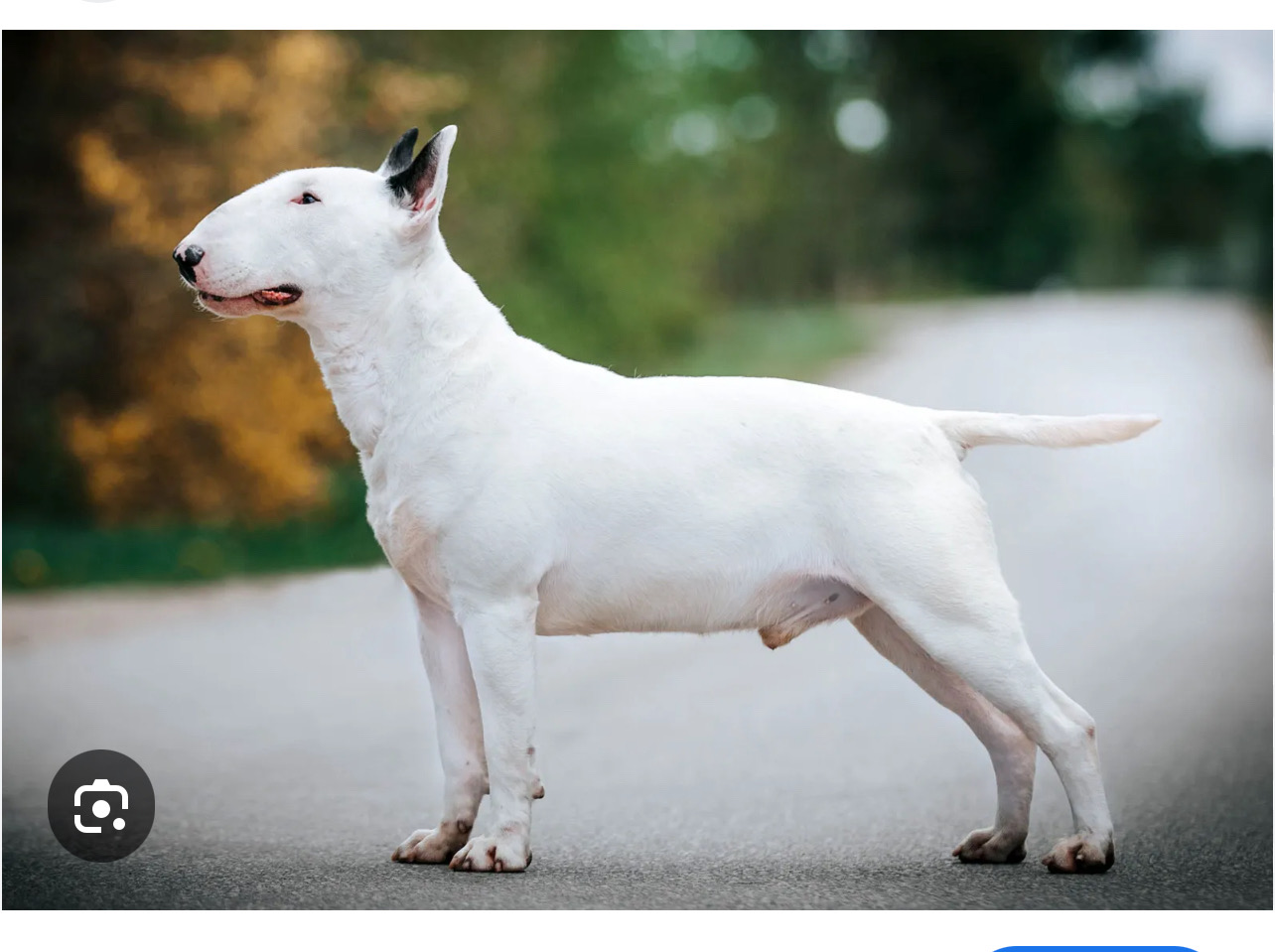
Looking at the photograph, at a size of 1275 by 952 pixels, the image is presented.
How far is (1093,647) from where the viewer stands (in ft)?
32.0

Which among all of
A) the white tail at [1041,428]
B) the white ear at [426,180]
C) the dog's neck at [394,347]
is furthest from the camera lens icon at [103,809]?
the white tail at [1041,428]

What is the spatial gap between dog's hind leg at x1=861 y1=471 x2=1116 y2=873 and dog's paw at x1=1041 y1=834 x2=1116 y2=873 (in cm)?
12

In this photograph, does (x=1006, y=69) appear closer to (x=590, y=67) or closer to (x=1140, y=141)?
(x=1140, y=141)

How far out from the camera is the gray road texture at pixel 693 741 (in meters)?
4.88

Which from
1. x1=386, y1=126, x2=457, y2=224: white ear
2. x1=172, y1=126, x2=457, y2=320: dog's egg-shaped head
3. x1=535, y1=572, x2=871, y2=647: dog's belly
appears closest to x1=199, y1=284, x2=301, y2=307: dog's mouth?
x1=172, y1=126, x2=457, y2=320: dog's egg-shaped head

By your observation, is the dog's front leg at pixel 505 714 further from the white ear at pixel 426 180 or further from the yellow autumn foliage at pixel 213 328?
the yellow autumn foliage at pixel 213 328

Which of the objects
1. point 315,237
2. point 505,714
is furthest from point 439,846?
point 315,237

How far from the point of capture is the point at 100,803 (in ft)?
17.7

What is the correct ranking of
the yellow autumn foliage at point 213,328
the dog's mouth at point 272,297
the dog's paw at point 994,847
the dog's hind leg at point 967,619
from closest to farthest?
the dog's hind leg at point 967,619, the dog's mouth at point 272,297, the dog's paw at point 994,847, the yellow autumn foliage at point 213,328

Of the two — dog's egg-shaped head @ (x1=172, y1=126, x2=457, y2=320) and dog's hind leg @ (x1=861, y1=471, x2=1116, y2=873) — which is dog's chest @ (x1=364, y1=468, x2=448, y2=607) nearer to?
dog's egg-shaped head @ (x1=172, y1=126, x2=457, y2=320)

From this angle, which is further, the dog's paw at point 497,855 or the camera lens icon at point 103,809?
the camera lens icon at point 103,809

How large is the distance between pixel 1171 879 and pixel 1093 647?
5045 millimetres

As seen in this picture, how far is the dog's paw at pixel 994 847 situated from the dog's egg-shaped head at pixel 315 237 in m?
Answer: 2.79

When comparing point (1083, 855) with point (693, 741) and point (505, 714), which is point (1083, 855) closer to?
point (505, 714)
